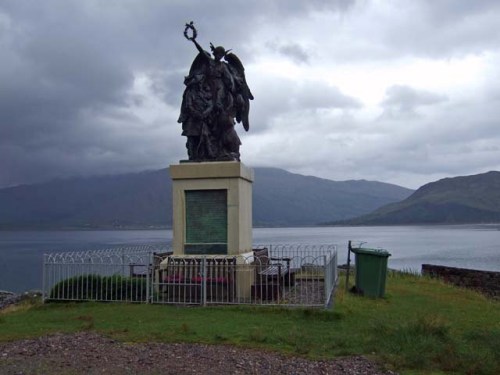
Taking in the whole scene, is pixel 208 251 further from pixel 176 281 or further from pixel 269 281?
pixel 269 281

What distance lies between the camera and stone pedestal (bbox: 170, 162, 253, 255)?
1512cm

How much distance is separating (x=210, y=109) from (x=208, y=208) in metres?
2.67

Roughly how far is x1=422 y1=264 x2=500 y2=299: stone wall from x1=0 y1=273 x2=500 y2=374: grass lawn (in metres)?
10.6

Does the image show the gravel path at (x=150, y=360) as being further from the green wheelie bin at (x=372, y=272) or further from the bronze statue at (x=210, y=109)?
the bronze statue at (x=210, y=109)

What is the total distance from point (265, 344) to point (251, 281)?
5.12 m

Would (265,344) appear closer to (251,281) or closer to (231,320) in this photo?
(231,320)

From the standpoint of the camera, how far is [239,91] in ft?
55.6

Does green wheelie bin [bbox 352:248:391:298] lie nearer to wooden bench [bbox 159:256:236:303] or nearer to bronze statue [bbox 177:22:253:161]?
wooden bench [bbox 159:256:236:303]

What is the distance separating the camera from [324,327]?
36.1ft

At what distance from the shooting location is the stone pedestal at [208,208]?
49.6ft

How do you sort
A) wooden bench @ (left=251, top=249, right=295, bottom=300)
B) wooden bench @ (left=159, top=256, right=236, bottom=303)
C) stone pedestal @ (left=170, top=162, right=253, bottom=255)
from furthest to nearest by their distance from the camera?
stone pedestal @ (left=170, top=162, right=253, bottom=255)
wooden bench @ (left=251, top=249, right=295, bottom=300)
wooden bench @ (left=159, top=256, right=236, bottom=303)

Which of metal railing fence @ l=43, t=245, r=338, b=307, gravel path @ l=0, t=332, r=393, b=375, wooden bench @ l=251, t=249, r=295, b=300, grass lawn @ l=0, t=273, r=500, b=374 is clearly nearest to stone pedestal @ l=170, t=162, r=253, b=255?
metal railing fence @ l=43, t=245, r=338, b=307

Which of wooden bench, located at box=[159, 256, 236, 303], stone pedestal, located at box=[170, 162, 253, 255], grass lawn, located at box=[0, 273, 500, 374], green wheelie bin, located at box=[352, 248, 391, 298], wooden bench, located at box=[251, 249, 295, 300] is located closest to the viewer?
grass lawn, located at box=[0, 273, 500, 374]

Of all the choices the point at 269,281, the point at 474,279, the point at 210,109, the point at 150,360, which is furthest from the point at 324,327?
the point at 474,279
